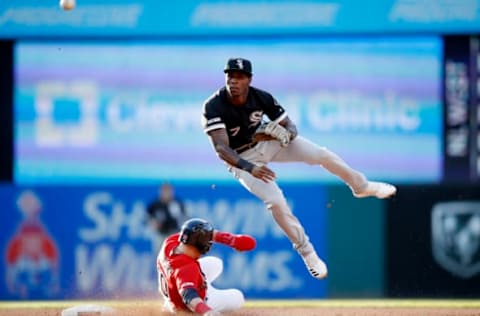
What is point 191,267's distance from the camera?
37.2 ft

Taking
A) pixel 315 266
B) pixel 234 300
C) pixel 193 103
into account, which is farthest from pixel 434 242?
pixel 234 300

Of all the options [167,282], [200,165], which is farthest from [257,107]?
[200,165]

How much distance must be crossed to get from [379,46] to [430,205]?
249 cm

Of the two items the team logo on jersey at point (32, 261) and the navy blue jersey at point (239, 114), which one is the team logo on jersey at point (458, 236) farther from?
the navy blue jersey at point (239, 114)

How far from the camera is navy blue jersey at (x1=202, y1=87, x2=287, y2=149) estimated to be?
1195cm

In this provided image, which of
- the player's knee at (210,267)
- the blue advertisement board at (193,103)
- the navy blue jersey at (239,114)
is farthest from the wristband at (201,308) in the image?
the blue advertisement board at (193,103)

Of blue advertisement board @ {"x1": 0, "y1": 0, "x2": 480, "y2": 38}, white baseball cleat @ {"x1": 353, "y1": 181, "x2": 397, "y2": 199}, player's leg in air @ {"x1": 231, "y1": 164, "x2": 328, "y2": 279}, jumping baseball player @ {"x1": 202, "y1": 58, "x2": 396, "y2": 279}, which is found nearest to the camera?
jumping baseball player @ {"x1": 202, "y1": 58, "x2": 396, "y2": 279}

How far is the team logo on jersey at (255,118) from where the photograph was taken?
12094mm

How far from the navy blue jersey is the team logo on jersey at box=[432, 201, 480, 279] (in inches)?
185

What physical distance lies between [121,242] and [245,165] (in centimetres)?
507

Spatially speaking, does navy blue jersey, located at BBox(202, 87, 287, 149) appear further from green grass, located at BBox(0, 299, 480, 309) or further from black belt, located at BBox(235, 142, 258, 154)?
green grass, located at BBox(0, 299, 480, 309)

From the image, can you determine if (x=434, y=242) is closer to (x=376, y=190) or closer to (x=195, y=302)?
(x=376, y=190)

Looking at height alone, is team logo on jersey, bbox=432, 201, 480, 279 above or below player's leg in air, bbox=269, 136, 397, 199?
below

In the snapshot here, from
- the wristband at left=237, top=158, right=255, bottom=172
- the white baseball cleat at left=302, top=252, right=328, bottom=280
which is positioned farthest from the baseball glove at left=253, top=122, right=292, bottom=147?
the white baseball cleat at left=302, top=252, right=328, bottom=280
